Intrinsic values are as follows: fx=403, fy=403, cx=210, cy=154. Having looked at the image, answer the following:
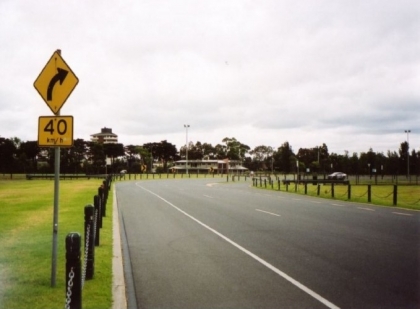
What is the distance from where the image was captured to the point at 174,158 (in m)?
174

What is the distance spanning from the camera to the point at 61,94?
21.4ft

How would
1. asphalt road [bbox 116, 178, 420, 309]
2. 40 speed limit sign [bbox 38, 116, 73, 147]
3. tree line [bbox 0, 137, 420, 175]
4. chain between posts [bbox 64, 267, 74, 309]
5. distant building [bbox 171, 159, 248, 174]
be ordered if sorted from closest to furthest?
chain between posts [bbox 64, 267, 74, 309]
asphalt road [bbox 116, 178, 420, 309]
40 speed limit sign [bbox 38, 116, 73, 147]
tree line [bbox 0, 137, 420, 175]
distant building [bbox 171, 159, 248, 174]

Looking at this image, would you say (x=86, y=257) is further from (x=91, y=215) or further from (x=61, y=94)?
(x=61, y=94)

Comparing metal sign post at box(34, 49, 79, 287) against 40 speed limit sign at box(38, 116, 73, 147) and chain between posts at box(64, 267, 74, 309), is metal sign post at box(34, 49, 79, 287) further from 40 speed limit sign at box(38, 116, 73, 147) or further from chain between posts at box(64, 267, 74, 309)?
chain between posts at box(64, 267, 74, 309)

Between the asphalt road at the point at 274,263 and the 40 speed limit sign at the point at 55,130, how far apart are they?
2.70 meters

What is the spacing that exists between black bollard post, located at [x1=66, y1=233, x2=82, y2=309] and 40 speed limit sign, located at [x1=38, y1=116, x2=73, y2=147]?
2.15 m

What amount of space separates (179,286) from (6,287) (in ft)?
8.87

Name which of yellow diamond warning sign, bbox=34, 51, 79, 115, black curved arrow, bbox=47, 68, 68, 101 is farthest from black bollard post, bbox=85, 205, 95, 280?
black curved arrow, bbox=47, 68, 68, 101

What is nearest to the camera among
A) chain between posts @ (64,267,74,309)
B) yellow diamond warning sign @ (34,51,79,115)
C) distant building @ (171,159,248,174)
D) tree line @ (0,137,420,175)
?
chain between posts @ (64,267,74,309)

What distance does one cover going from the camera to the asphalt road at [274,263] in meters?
5.99

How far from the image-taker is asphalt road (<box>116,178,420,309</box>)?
5992 millimetres

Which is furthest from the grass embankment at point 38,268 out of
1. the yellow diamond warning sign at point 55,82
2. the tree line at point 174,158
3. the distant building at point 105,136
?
the distant building at point 105,136

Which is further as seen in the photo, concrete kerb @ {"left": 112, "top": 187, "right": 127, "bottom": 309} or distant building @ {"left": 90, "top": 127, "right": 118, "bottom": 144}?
distant building @ {"left": 90, "top": 127, "right": 118, "bottom": 144}

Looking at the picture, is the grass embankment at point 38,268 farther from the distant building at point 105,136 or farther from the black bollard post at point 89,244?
the distant building at point 105,136
